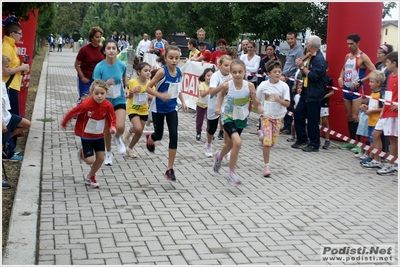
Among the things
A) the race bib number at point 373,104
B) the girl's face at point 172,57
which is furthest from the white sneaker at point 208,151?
the race bib number at point 373,104

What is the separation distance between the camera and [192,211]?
6680 millimetres

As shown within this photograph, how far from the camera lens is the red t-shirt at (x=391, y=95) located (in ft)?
29.4

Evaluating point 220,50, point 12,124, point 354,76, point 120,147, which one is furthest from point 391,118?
point 220,50

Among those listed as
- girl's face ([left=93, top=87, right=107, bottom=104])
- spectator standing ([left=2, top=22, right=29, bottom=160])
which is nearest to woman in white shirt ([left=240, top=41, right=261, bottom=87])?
spectator standing ([left=2, top=22, right=29, bottom=160])

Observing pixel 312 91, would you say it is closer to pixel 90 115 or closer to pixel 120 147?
pixel 120 147

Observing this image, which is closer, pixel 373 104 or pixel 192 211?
pixel 192 211

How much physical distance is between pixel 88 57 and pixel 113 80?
2.00 meters

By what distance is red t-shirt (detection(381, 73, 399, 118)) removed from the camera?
895 centimetres

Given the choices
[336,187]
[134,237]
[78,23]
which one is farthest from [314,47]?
[78,23]

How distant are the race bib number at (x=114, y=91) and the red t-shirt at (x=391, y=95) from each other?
3876 mm

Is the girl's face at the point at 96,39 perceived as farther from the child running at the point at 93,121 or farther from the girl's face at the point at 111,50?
the child running at the point at 93,121

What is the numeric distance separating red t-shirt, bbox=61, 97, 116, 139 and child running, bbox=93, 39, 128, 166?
112 centimetres

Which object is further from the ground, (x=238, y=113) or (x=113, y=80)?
(x=113, y=80)

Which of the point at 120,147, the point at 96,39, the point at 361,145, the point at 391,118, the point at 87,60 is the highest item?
the point at 96,39
